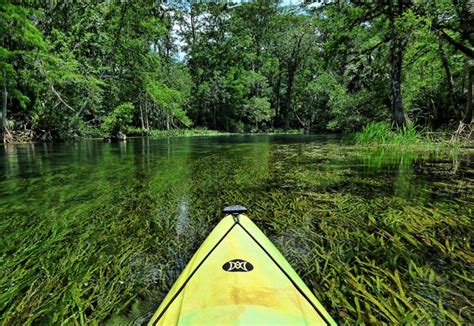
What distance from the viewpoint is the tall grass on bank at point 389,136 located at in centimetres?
1323

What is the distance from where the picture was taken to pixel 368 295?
2.47m

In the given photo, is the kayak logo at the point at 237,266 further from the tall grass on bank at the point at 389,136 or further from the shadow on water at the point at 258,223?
the tall grass on bank at the point at 389,136

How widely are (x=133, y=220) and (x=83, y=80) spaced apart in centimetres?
2088

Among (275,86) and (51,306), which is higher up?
(275,86)

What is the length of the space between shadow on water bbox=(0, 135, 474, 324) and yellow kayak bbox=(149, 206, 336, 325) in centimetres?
65

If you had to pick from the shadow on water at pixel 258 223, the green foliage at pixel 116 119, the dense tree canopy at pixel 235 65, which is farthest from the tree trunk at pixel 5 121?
the shadow on water at pixel 258 223

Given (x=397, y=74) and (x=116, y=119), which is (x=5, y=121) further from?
(x=397, y=74)

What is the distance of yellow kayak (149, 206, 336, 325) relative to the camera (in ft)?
5.20

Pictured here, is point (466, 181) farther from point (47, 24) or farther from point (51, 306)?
point (47, 24)

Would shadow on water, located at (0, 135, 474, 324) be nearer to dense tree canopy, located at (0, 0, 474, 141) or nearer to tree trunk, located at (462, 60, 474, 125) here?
tree trunk, located at (462, 60, 474, 125)

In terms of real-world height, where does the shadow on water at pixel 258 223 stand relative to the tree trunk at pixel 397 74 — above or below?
below

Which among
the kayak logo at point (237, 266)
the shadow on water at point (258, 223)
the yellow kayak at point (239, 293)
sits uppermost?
the kayak logo at point (237, 266)

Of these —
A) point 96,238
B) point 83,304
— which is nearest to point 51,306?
point 83,304

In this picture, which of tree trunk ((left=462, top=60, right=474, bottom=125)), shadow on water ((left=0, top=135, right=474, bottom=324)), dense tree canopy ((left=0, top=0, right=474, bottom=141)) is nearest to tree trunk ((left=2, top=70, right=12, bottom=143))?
dense tree canopy ((left=0, top=0, right=474, bottom=141))
